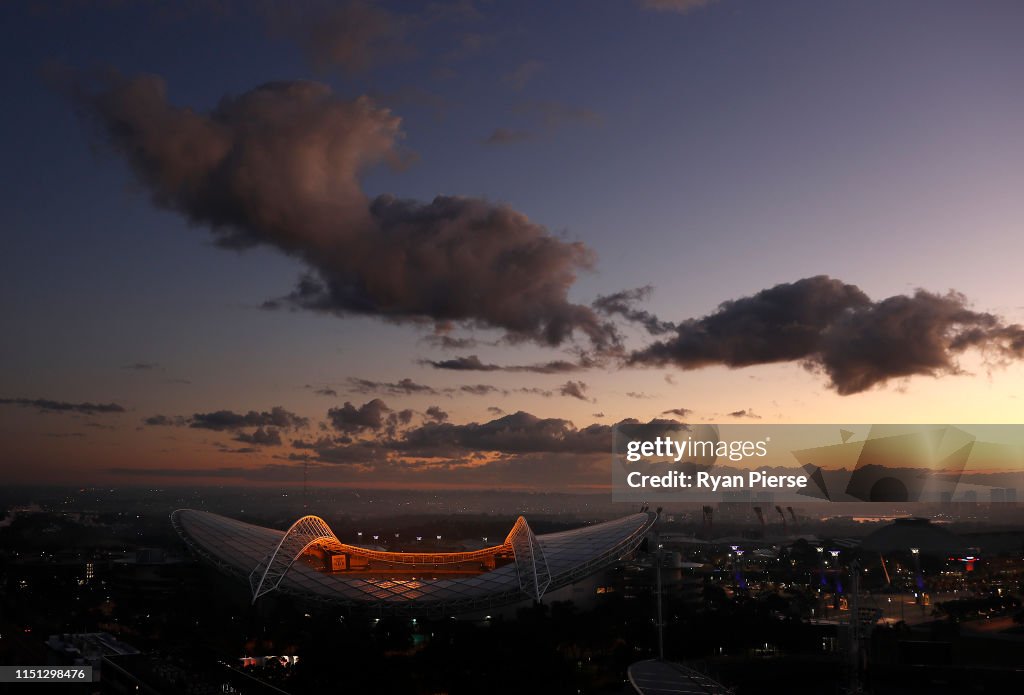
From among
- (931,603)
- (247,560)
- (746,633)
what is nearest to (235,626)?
(247,560)

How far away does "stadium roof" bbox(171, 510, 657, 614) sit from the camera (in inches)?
2021

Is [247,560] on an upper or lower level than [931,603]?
upper

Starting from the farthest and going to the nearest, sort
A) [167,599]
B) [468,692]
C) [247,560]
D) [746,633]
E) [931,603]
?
1. [931,603]
2. [167,599]
3. [247,560]
4. [746,633]
5. [468,692]

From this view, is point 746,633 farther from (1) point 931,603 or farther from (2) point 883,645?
(1) point 931,603

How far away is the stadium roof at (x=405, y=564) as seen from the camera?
5134cm

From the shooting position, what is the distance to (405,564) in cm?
6150

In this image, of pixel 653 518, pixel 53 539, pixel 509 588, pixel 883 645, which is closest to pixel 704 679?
pixel 883 645

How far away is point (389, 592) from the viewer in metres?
52.4

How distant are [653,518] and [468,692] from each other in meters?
29.5

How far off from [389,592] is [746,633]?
68.6ft

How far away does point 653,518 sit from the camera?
62.4 m

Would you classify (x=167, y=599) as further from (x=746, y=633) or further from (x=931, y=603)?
(x=931, y=603)

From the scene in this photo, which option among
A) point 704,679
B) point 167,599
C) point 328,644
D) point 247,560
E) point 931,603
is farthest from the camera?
point 931,603

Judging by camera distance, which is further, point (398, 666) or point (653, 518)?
point (653, 518)
